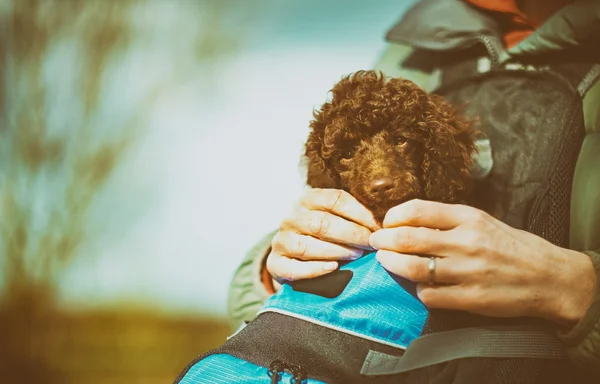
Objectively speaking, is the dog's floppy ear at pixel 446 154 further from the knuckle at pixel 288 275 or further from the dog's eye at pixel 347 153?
the knuckle at pixel 288 275

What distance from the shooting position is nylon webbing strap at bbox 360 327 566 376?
1173 millimetres

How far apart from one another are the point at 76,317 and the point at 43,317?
0.22 m

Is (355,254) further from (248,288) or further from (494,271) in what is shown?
(248,288)

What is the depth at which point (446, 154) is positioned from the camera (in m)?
1.53

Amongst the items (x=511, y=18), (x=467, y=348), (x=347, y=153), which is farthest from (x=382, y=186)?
(x=511, y=18)

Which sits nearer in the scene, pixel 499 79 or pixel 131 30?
pixel 499 79

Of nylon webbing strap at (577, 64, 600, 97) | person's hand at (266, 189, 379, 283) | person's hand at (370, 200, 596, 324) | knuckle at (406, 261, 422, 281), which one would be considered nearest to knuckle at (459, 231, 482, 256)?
person's hand at (370, 200, 596, 324)

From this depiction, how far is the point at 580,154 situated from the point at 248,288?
1.13 metres

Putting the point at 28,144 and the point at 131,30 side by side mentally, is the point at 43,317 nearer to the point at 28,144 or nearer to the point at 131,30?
the point at 28,144

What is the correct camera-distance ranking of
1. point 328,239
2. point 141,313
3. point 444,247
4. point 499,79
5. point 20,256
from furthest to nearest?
point 20,256, point 141,313, point 499,79, point 328,239, point 444,247

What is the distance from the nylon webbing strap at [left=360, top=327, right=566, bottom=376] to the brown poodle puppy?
411mm

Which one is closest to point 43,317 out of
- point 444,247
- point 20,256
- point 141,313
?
point 20,256

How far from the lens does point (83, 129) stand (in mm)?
3734

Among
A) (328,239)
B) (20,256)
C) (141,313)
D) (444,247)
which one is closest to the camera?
(444,247)
